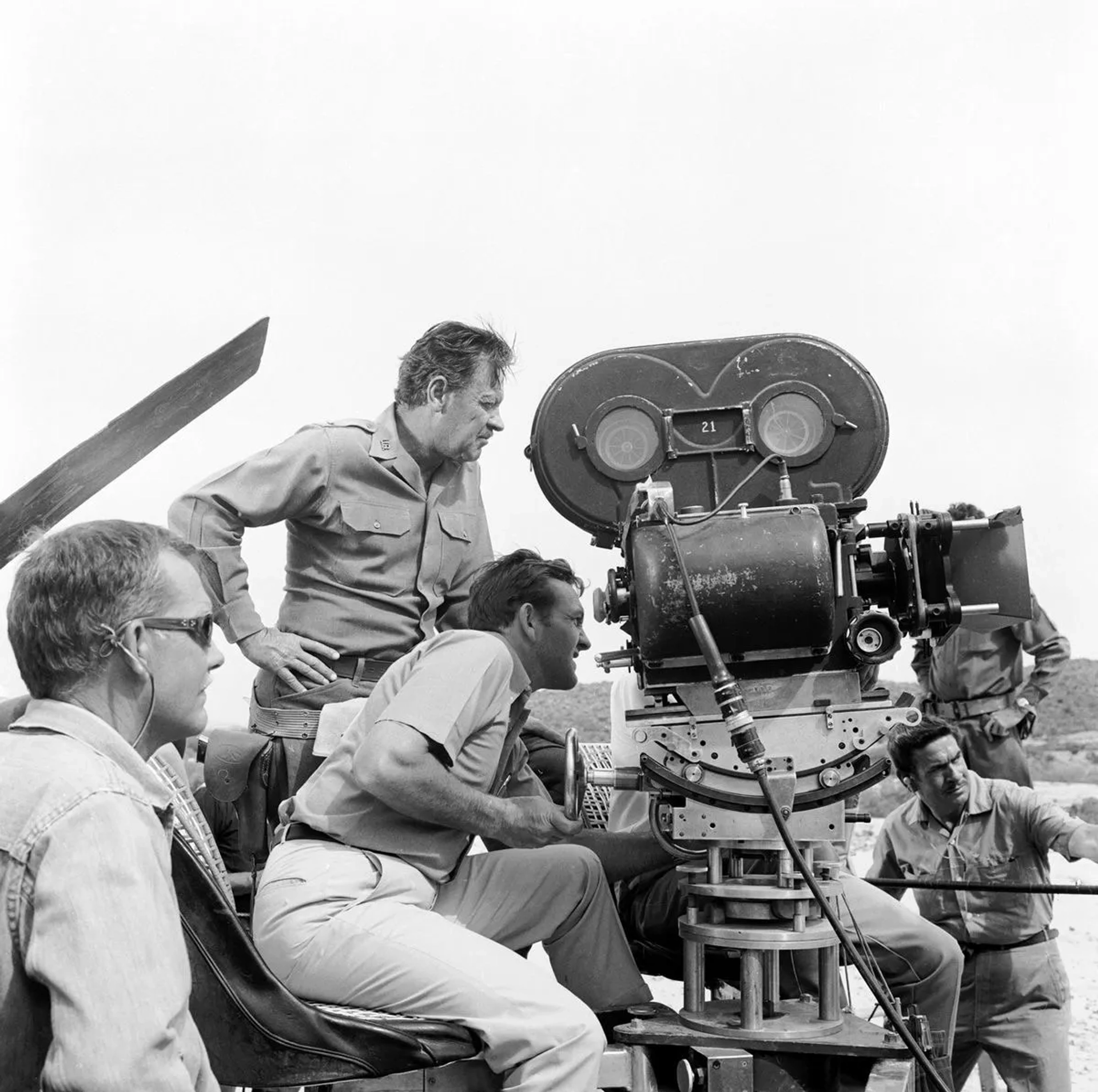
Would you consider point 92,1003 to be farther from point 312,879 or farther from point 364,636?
point 364,636

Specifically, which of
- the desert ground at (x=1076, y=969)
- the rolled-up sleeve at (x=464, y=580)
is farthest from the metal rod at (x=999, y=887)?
the rolled-up sleeve at (x=464, y=580)

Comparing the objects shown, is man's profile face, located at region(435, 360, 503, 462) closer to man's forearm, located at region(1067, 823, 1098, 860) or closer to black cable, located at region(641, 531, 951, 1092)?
black cable, located at region(641, 531, 951, 1092)

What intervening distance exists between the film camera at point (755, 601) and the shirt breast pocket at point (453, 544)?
872mm

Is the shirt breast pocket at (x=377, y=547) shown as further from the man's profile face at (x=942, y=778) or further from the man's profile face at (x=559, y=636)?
the man's profile face at (x=942, y=778)

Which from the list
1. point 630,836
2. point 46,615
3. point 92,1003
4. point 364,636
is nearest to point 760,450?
point 630,836

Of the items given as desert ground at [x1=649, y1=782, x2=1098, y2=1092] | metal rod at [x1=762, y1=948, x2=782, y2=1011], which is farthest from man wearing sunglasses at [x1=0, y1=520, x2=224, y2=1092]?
desert ground at [x1=649, y1=782, x2=1098, y2=1092]

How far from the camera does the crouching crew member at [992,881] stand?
4.52 m

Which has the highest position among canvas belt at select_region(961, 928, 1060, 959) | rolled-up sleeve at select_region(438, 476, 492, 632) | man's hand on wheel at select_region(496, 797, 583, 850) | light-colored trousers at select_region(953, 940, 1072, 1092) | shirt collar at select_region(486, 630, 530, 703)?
rolled-up sleeve at select_region(438, 476, 492, 632)

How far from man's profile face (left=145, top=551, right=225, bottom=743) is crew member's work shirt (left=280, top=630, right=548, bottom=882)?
0.94m

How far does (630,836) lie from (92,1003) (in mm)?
2051

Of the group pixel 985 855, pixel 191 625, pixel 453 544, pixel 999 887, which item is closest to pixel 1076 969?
pixel 985 855

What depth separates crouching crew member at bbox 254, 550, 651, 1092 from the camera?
272 centimetres

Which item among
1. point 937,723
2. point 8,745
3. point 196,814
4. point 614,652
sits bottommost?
point 937,723

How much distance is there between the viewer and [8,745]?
1.81m
